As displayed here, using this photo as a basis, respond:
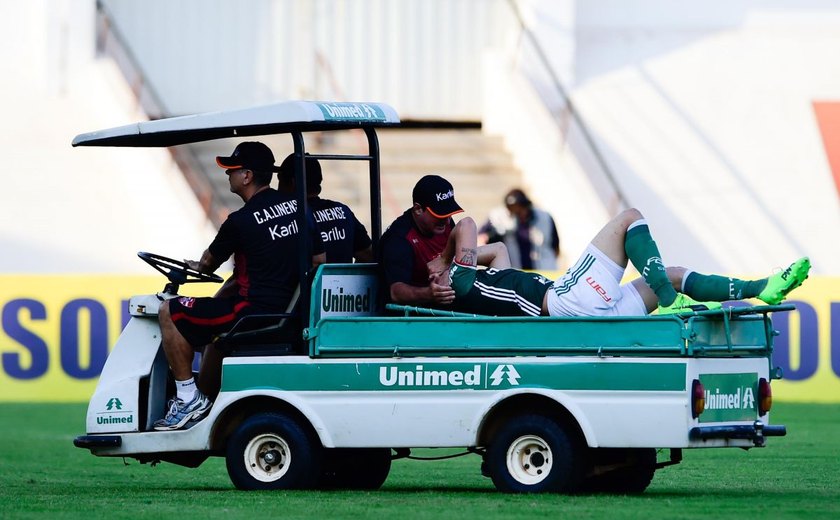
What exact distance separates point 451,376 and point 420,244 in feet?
3.22

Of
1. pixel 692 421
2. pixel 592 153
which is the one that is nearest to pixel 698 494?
pixel 692 421

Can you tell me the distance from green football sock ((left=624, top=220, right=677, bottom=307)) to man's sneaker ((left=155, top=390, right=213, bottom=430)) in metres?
2.42

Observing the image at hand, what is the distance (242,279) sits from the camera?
10.0 meters

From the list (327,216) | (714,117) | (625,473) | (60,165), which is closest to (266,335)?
(327,216)

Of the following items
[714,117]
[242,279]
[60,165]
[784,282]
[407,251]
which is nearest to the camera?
[784,282]

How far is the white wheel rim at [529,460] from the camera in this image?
927 centimetres

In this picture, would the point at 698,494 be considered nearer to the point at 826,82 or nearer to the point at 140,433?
the point at 140,433

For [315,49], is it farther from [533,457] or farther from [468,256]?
[533,457]

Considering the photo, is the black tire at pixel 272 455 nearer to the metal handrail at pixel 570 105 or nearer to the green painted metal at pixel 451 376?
the green painted metal at pixel 451 376

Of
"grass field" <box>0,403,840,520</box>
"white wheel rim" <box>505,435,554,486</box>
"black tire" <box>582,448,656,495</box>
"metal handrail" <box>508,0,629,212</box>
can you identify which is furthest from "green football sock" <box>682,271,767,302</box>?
"metal handrail" <box>508,0,629,212</box>

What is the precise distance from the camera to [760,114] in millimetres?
24297

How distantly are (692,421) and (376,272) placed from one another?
216cm

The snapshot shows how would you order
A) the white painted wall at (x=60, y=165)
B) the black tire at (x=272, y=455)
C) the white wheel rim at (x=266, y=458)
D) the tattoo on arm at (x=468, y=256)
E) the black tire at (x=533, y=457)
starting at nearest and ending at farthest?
the black tire at (x=533, y=457) < the black tire at (x=272, y=455) < the white wheel rim at (x=266, y=458) < the tattoo on arm at (x=468, y=256) < the white painted wall at (x=60, y=165)

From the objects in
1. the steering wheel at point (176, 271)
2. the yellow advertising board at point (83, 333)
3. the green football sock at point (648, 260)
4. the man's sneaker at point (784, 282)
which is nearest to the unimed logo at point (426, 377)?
the green football sock at point (648, 260)
